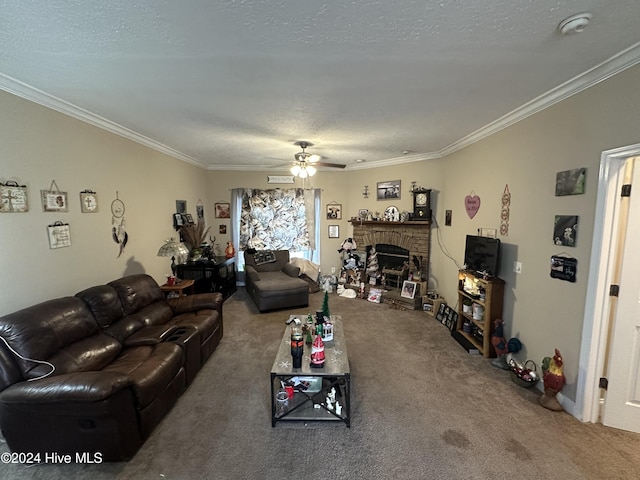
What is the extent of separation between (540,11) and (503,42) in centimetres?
25

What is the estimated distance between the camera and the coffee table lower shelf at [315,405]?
2.22 metres

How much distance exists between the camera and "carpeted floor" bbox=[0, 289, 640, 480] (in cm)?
184

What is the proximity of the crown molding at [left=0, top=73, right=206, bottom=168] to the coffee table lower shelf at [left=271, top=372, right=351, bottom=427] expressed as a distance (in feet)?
10.2

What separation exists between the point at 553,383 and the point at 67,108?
16.7 feet

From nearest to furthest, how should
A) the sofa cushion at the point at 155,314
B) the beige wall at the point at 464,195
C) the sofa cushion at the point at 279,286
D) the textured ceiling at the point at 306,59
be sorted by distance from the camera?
the textured ceiling at the point at 306,59, the beige wall at the point at 464,195, the sofa cushion at the point at 155,314, the sofa cushion at the point at 279,286

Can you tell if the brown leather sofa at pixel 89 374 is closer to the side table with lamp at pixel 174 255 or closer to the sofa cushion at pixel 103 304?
the sofa cushion at pixel 103 304

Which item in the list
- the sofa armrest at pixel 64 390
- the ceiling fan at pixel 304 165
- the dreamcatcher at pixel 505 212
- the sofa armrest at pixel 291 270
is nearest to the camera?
the sofa armrest at pixel 64 390

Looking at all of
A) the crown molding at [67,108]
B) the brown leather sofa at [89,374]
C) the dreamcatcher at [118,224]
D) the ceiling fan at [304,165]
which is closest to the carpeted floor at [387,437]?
the brown leather sofa at [89,374]

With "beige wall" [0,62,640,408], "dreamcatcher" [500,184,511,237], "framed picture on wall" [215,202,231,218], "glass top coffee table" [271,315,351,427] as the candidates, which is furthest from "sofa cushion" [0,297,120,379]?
"dreamcatcher" [500,184,511,237]

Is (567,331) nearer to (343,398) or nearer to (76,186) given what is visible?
(343,398)

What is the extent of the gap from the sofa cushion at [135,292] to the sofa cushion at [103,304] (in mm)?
119

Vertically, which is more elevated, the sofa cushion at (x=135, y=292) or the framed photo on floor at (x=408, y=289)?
the sofa cushion at (x=135, y=292)

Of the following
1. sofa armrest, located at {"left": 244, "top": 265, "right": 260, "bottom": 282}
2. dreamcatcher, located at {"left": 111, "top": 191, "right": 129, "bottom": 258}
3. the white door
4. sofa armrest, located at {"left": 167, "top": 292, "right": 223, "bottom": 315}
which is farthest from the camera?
sofa armrest, located at {"left": 244, "top": 265, "right": 260, "bottom": 282}

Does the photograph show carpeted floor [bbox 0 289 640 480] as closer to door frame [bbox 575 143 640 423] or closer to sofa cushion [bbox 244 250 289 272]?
door frame [bbox 575 143 640 423]
